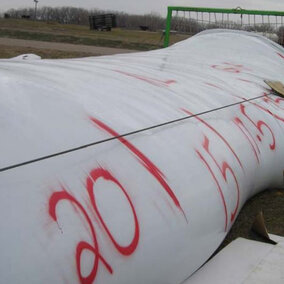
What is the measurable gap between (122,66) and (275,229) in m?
1.37

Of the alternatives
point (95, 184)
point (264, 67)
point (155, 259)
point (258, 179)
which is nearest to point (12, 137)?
point (95, 184)

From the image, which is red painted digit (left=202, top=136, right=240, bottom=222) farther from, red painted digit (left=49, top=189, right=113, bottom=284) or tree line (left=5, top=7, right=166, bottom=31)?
tree line (left=5, top=7, right=166, bottom=31)

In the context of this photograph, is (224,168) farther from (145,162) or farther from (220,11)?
(220,11)

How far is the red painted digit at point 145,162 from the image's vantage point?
1816mm

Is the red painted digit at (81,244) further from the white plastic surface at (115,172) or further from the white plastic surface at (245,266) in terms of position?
the white plastic surface at (245,266)

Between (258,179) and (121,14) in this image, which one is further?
(121,14)

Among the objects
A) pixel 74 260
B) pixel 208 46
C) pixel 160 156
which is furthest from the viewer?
pixel 208 46

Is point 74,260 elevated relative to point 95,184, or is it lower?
lower

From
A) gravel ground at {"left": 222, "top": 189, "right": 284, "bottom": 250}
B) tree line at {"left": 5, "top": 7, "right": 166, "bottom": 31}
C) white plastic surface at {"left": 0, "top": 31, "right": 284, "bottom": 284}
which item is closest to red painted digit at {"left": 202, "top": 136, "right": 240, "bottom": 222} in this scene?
white plastic surface at {"left": 0, "top": 31, "right": 284, "bottom": 284}

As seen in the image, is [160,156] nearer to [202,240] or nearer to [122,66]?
[202,240]

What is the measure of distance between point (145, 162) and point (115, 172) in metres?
0.21

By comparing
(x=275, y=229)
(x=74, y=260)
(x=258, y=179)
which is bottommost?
(x=275, y=229)

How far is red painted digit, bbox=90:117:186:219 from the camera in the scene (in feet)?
5.96

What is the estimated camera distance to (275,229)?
2949 mm
